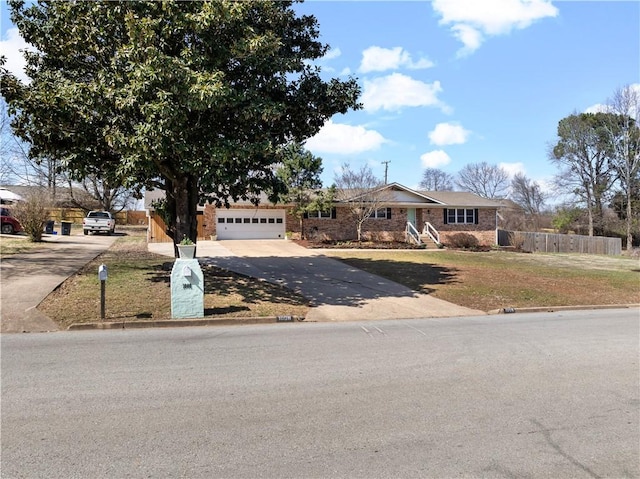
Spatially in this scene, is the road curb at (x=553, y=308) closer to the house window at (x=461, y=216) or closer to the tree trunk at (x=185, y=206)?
the tree trunk at (x=185, y=206)

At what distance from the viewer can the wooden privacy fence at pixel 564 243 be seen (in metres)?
33.6

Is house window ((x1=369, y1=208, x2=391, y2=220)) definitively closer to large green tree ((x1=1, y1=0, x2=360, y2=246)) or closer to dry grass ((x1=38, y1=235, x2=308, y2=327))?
dry grass ((x1=38, y1=235, x2=308, y2=327))

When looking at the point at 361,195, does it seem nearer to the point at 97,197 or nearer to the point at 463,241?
the point at 463,241

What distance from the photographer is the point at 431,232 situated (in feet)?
105

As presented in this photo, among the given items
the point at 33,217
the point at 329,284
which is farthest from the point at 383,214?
the point at 33,217

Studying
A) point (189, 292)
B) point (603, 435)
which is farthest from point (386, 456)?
point (189, 292)

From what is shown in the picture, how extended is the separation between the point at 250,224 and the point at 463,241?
50.0 ft

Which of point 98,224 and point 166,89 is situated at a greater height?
point 166,89

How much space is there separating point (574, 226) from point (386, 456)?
50.1m

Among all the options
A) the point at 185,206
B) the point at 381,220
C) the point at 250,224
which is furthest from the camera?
the point at 381,220

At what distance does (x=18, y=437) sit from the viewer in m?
3.69

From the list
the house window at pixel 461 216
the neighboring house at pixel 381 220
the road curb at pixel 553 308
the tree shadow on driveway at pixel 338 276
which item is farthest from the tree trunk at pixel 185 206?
the house window at pixel 461 216

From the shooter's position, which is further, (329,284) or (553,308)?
(329,284)

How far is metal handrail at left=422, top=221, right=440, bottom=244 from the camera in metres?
31.3
